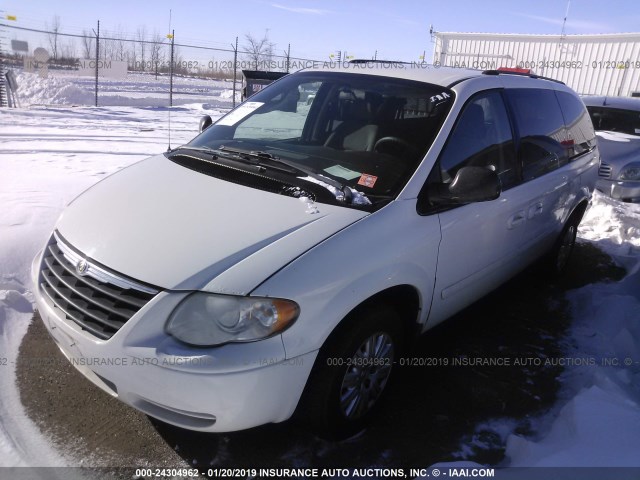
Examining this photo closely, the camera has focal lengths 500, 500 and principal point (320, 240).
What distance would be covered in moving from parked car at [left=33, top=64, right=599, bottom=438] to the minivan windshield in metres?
0.01

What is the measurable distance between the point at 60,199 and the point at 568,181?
482cm

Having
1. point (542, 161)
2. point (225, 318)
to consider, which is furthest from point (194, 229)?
point (542, 161)

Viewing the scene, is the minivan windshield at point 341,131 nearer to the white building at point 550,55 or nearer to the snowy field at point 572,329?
the snowy field at point 572,329

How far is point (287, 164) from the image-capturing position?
2.82 metres

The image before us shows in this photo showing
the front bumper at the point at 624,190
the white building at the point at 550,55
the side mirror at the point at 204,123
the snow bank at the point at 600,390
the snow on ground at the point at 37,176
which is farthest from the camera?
the white building at the point at 550,55

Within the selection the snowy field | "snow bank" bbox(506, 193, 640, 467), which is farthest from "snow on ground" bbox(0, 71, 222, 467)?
"snow bank" bbox(506, 193, 640, 467)

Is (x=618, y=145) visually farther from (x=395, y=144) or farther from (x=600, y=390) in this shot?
(x=395, y=144)

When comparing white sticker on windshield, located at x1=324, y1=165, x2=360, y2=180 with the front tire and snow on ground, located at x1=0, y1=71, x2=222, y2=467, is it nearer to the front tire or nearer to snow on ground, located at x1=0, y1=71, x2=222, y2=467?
the front tire

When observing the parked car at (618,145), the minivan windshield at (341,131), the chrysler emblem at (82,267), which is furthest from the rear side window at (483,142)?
the parked car at (618,145)

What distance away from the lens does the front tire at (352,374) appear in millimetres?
2227

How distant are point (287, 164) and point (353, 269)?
912 mm

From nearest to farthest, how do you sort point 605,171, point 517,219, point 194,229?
point 194,229, point 517,219, point 605,171

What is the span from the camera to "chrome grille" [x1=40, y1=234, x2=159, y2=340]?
2.03 metres

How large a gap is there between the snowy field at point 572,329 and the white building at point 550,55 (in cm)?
1235
